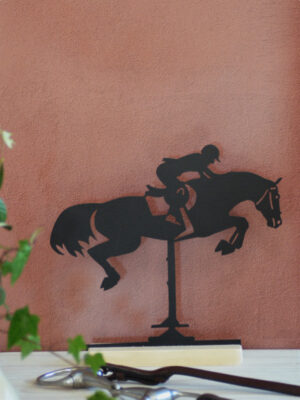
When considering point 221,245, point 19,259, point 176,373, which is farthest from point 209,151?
point 19,259

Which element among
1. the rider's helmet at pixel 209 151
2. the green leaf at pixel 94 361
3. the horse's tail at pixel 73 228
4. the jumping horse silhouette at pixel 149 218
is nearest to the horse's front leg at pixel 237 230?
the jumping horse silhouette at pixel 149 218

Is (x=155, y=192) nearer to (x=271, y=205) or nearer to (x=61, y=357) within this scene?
(x=271, y=205)

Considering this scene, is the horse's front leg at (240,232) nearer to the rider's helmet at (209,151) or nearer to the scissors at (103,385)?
the rider's helmet at (209,151)

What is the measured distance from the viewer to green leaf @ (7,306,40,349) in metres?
0.37

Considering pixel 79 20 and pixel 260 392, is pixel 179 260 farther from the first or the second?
pixel 79 20

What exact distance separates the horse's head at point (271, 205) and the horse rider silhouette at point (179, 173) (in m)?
0.10

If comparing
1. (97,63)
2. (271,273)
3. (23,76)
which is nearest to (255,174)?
(271,273)

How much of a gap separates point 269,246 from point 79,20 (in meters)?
0.55

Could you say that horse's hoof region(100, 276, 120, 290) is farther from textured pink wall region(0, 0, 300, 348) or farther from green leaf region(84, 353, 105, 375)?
green leaf region(84, 353, 105, 375)

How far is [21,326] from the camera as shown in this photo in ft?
1.21

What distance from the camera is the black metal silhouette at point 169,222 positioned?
2.77 feet

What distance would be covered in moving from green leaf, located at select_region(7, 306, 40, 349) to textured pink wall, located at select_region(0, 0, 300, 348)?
0.50 m

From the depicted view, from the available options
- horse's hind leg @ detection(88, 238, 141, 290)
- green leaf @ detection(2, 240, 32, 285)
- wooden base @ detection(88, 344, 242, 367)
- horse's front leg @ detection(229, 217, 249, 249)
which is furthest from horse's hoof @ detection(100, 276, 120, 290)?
green leaf @ detection(2, 240, 32, 285)

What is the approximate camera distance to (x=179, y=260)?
34.3 inches
